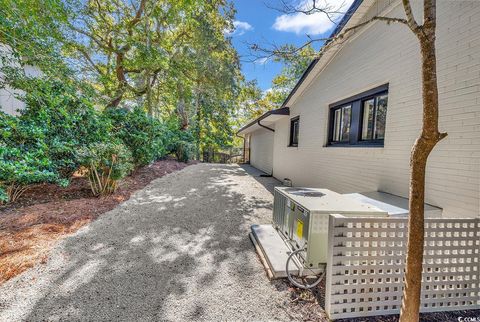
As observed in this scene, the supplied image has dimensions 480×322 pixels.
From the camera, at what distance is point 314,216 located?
2100 millimetres

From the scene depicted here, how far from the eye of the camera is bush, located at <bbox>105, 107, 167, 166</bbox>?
7.40m

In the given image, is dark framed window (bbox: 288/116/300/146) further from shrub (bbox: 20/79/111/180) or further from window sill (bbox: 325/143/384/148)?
shrub (bbox: 20/79/111/180)

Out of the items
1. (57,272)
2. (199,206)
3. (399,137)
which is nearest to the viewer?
(57,272)

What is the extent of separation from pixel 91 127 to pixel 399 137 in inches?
285

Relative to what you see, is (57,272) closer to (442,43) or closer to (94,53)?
(442,43)

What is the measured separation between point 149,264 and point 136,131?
6.46 m

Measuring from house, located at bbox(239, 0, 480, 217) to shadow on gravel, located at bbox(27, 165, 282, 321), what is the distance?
7.73 feet

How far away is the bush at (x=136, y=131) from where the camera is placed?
7.40 metres

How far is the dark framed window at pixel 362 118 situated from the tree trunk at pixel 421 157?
241 centimetres

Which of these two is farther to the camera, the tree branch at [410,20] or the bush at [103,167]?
the bush at [103,167]

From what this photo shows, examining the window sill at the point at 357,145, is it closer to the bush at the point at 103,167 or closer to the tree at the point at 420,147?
the tree at the point at 420,147

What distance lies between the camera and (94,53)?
998 centimetres

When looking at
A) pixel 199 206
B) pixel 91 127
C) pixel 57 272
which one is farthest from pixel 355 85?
pixel 91 127

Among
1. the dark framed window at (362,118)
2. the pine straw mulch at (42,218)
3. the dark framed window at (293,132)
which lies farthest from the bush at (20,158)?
the dark framed window at (293,132)
